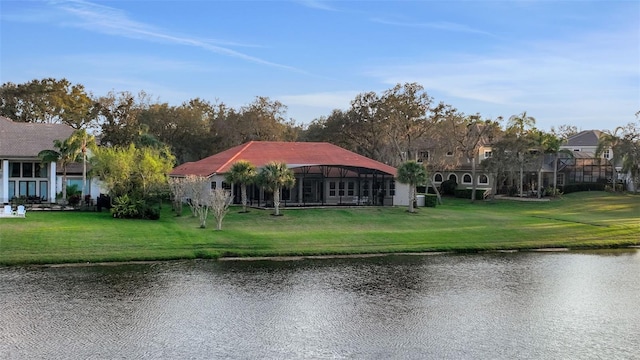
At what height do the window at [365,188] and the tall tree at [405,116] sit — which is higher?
the tall tree at [405,116]

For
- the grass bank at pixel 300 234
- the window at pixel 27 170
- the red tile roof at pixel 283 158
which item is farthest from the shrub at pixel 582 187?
the window at pixel 27 170

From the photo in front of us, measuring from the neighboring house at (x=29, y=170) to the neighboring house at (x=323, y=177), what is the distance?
8.38m

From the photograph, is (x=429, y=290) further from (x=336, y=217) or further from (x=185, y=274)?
(x=336, y=217)

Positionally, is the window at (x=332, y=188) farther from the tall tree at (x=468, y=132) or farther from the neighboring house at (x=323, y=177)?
the tall tree at (x=468, y=132)

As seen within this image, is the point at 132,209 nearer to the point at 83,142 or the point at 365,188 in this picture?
the point at 83,142

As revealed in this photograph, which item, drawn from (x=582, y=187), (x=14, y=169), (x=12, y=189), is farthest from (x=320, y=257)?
(x=582, y=187)

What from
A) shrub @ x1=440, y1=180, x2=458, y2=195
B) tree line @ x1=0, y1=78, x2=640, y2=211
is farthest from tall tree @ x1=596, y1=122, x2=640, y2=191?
shrub @ x1=440, y1=180, x2=458, y2=195

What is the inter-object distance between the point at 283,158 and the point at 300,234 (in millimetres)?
16789

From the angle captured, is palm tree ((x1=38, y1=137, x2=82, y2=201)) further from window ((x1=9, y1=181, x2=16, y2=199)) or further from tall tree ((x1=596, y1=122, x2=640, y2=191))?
tall tree ((x1=596, y1=122, x2=640, y2=191))

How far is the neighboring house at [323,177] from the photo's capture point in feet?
144

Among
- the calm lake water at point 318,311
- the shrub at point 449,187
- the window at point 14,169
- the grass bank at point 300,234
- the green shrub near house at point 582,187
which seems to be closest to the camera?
the calm lake water at point 318,311

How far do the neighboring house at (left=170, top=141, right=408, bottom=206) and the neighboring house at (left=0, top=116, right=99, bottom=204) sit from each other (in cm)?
838

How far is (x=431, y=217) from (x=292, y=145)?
619 inches

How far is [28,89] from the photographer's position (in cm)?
6156
